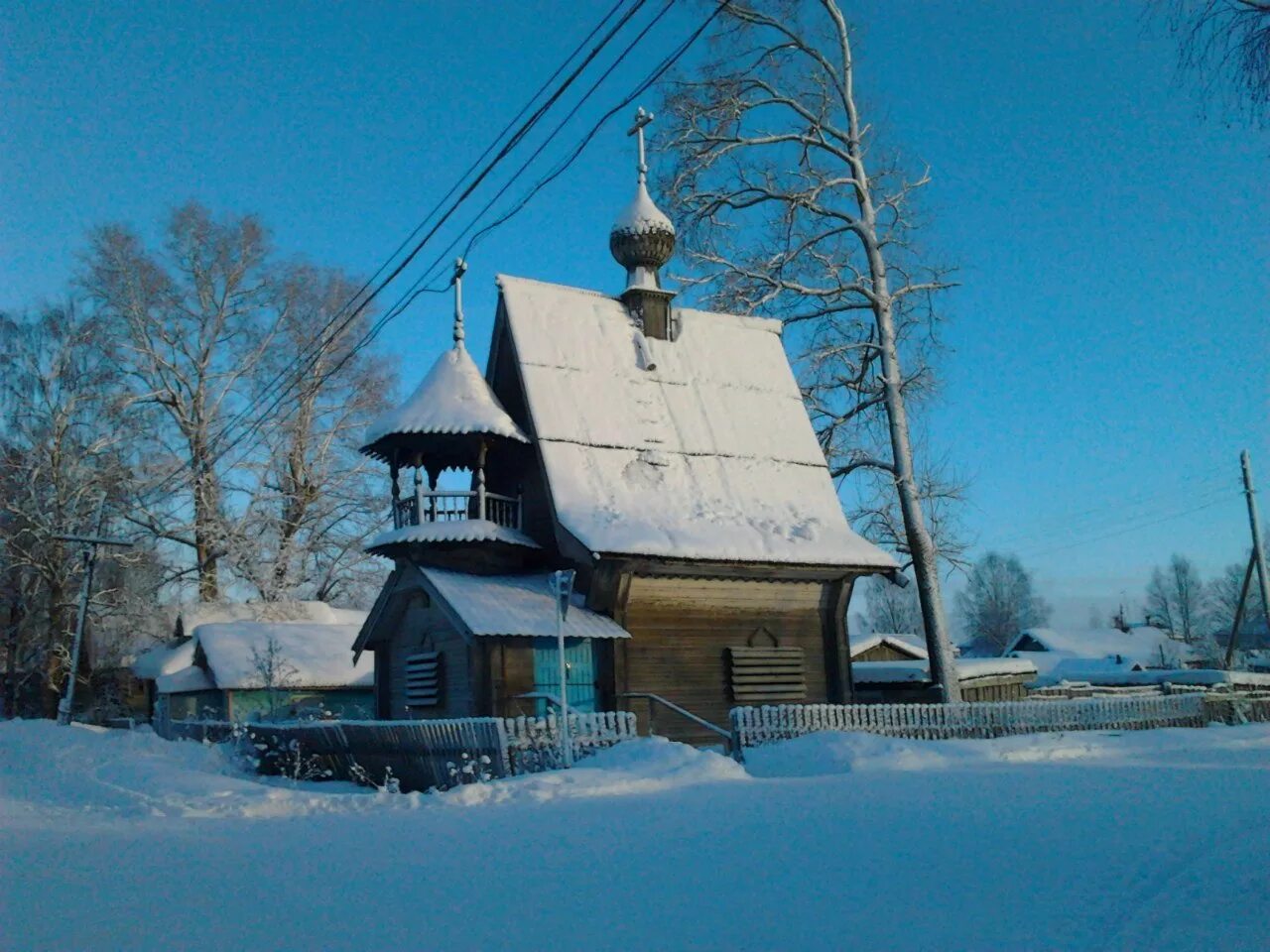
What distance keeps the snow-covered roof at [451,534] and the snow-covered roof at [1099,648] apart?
47.7 meters

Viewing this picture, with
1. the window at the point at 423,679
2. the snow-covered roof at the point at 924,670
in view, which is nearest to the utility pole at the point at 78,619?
the window at the point at 423,679

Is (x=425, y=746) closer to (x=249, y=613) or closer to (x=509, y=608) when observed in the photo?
(x=509, y=608)

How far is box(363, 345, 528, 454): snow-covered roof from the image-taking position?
19.4 meters

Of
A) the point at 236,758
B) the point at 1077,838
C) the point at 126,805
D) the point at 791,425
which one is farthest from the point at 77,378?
the point at 1077,838

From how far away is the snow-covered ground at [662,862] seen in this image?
560 cm

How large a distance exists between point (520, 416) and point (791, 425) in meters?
6.25

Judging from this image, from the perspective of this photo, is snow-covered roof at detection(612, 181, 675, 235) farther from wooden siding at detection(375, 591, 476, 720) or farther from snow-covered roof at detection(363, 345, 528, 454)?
wooden siding at detection(375, 591, 476, 720)

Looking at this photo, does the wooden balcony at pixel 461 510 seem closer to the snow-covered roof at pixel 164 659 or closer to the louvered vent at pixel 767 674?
the louvered vent at pixel 767 674

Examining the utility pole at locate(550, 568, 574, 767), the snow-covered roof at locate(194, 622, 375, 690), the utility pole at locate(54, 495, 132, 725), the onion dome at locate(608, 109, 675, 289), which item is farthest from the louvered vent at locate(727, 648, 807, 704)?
the utility pole at locate(54, 495, 132, 725)

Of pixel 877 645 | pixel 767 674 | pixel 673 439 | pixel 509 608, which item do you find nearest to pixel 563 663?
pixel 509 608

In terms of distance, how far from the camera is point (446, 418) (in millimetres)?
19453

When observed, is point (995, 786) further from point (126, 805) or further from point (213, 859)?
point (126, 805)

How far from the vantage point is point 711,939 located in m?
5.45

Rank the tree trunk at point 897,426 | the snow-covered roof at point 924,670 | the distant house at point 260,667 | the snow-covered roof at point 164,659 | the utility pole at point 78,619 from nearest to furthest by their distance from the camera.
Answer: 1. the tree trunk at point 897,426
2. the utility pole at point 78,619
3. the snow-covered roof at point 924,670
4. the distant house at point 260,667
5. the snow-covered roof at point 164,659
